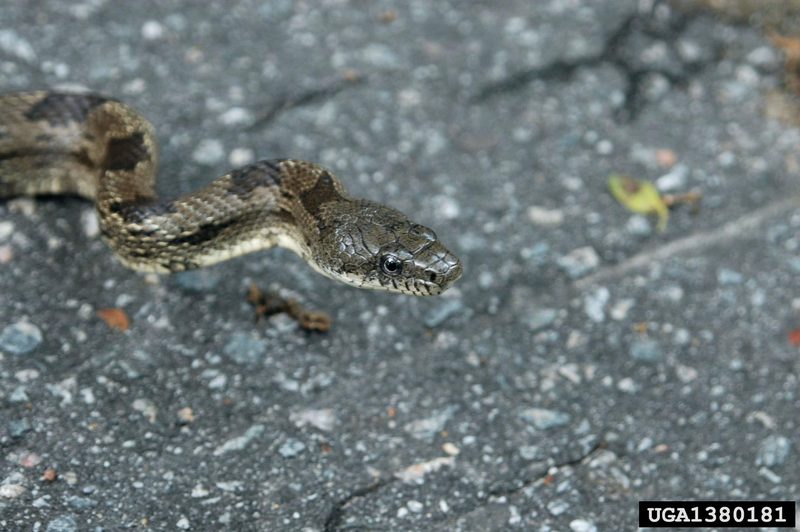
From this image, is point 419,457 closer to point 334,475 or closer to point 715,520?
point 334,475

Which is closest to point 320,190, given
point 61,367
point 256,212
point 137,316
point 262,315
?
point 256,212

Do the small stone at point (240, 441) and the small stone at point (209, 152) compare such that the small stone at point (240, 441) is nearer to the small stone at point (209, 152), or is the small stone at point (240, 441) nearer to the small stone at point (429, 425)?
the small stone at point (429, 425)

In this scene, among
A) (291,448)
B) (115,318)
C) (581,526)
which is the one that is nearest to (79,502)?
(291,448)

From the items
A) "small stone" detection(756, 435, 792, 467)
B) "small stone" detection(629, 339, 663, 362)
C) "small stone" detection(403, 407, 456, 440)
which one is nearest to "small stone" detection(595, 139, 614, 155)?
"small stone" detection(629, 339, 663, 362)

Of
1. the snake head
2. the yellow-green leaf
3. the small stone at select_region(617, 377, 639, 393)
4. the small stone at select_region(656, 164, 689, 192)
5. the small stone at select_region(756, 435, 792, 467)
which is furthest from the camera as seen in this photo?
the small stone at select_region(656, 164, 689, 192)

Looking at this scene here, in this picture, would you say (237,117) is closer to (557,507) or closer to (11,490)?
(11,490)

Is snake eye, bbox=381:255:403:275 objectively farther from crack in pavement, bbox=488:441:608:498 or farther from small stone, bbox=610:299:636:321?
small stone, bbox=610:299:636:321
